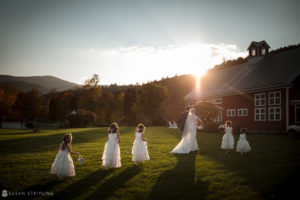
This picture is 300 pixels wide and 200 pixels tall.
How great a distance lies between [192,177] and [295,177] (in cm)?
314

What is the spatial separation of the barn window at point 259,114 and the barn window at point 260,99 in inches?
28.6

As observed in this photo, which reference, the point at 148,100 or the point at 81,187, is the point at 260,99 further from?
the point at 148,100

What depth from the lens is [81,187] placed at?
5801mm

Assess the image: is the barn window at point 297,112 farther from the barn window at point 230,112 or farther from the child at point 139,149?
the child at point 139,149

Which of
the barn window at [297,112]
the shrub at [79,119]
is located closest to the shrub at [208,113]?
the barn window at [297,112]

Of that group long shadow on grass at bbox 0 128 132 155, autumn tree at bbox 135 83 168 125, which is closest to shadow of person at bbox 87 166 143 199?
long shadow on grass at bbox 0 128 132 155

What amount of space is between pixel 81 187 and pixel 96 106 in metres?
60.9

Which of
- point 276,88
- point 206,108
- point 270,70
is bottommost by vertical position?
point 206,108

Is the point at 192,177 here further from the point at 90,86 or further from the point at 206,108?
the point at 90,86

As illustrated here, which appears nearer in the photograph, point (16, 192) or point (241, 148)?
point (16, 192)

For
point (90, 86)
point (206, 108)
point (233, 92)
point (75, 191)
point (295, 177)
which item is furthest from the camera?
point (90, 86)

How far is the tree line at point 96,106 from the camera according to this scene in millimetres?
47138

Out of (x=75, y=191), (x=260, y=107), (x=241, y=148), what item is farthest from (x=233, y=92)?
(x=75, y=191)

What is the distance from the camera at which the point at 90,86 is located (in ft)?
199
